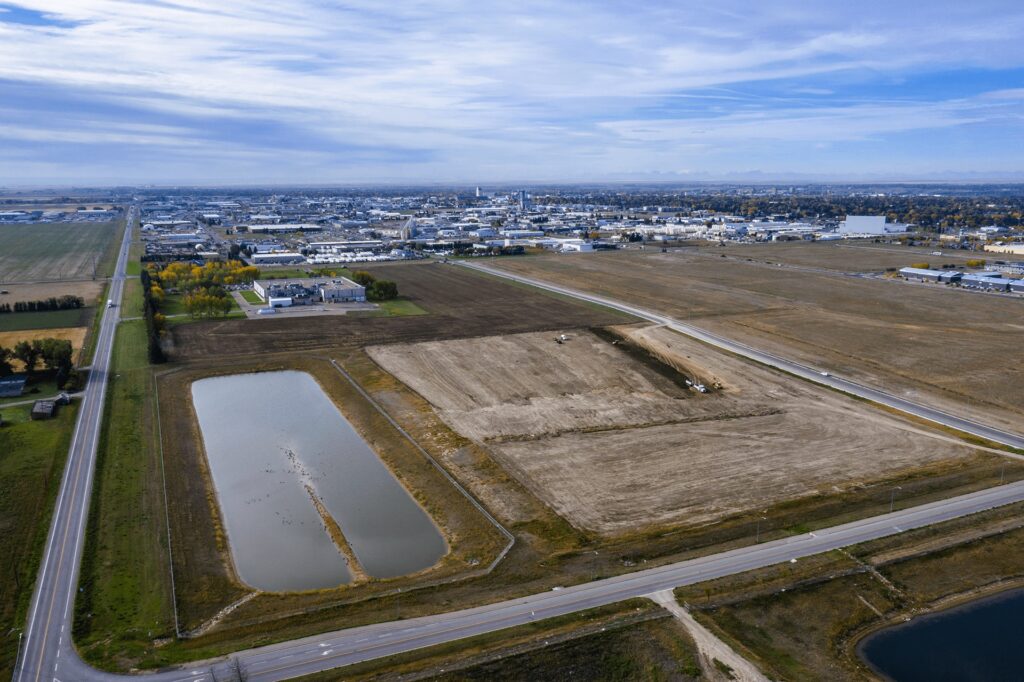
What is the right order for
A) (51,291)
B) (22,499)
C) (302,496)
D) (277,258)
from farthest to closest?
(277,258)
(51,291)
(302,496)
(22,499)

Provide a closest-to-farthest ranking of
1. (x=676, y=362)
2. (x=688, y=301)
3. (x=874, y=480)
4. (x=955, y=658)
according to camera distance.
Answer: (x=955, y=658) < (x=874, y=480) < (x=676, y=362) < (x=688, y=301)

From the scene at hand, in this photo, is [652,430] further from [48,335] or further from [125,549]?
[48,335]

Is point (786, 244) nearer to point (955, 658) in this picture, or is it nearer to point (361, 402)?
point (361, 402)

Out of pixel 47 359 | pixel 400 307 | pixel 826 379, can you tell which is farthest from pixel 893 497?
pixel 400 307

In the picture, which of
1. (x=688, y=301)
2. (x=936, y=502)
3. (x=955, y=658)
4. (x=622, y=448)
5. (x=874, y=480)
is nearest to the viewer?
(x=955, y=658)

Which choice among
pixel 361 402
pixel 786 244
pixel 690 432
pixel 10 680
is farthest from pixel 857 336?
pixel 786 244

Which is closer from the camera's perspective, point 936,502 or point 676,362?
point 936,502
